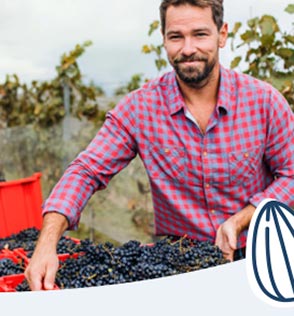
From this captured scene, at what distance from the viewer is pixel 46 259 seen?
2057 millimetres

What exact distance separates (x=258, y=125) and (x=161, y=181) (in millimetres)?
461

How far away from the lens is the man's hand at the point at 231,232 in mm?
2279

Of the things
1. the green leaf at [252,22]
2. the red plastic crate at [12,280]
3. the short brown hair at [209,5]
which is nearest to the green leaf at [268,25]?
the green leaf at [252,22]

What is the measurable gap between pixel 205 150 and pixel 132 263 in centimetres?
65

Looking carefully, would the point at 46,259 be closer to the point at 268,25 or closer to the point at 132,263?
the point at 132,263

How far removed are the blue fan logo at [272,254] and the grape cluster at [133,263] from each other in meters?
0.42

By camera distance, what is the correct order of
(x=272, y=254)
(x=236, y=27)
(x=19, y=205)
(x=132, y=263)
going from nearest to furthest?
(x=272, y=254), (x=132, y=263), (x=236, y=27), (x=19, y=205)

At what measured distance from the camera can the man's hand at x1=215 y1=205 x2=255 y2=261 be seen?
2279 millimetres

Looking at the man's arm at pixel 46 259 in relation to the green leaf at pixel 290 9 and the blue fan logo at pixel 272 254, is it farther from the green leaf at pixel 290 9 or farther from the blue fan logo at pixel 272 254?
the green leaf at pixel 290 9

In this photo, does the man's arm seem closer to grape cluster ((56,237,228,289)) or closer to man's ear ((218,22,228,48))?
grape cluster ((56,237,228,289))

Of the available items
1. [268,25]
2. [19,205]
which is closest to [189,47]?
[268,25]

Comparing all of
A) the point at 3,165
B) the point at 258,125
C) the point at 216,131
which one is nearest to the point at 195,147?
the point at 216,131

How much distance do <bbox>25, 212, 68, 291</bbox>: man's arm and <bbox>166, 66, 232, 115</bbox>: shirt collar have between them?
0.70 metres

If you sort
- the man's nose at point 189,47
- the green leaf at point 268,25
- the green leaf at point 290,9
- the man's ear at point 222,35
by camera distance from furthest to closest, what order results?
the green leaf at point 268,25
the green leaf at point 290,9
the man's ear at point 222,35
the man's nose at point 189,47
